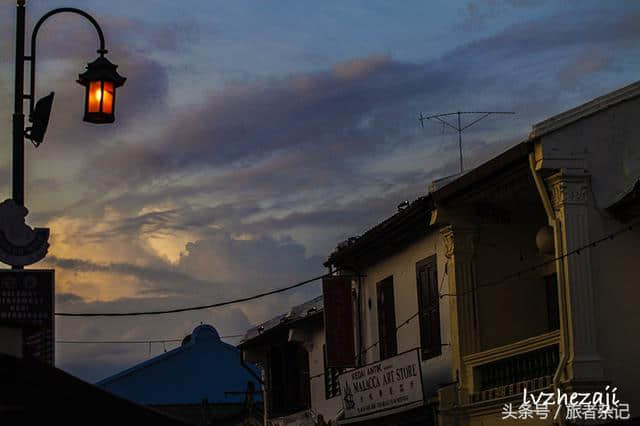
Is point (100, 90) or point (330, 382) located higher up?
point (100, 90)

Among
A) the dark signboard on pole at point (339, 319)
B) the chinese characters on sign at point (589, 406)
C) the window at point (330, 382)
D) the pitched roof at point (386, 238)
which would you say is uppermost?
the pitched roof at point (386, 238)

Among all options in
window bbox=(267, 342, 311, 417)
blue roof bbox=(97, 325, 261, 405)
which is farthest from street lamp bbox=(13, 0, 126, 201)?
blue roof bbox=(97, 325, 261, 405)

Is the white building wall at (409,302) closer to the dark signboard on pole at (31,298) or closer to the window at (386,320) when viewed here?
the window at (386,320)

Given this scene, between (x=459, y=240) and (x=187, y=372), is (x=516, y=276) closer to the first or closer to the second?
(x=459, y=240)

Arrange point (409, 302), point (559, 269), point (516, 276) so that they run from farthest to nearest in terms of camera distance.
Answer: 1. point (409, 302)
2. point (516, 276)
3. point (559, 269)

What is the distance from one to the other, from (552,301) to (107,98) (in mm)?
10288

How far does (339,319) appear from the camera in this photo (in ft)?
89.4

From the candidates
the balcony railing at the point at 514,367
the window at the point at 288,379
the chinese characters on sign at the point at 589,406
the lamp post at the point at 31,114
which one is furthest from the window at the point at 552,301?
the window at the point at 288,379

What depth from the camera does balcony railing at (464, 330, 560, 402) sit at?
19.3 metres

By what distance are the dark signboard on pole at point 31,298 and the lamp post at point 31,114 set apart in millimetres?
368

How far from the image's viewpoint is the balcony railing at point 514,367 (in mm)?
19281

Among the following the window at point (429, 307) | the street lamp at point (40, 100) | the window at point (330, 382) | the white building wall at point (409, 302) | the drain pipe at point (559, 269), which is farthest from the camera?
the window at point (330, 382)

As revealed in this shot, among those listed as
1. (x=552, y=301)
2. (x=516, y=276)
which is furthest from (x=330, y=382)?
(x=552, y=301)

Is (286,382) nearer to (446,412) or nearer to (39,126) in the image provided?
(446,412)
